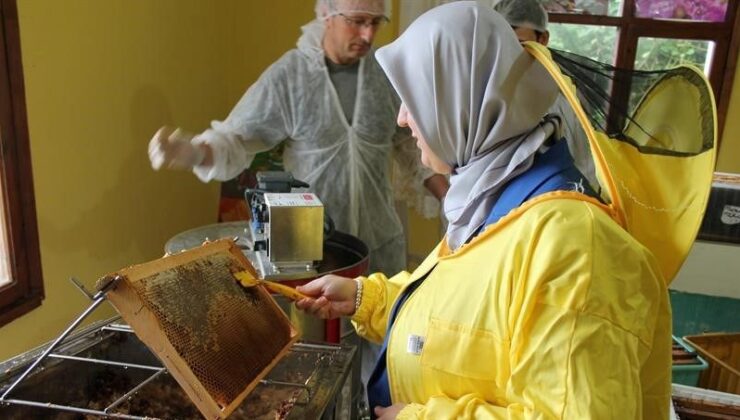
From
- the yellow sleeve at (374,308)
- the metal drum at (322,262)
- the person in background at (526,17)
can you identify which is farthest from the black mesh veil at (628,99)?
the person in background at (526,17)

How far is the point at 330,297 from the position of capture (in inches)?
43.9

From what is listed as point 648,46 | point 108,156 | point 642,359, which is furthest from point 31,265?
Result: point 648,46

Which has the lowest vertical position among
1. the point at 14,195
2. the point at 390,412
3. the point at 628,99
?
the point at 390,412

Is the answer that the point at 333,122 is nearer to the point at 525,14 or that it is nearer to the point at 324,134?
the point at 324,134

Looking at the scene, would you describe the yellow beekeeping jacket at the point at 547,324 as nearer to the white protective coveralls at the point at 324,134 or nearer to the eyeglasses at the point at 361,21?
the white protective coveralls at the point at 324,134

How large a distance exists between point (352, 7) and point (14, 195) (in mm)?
1157

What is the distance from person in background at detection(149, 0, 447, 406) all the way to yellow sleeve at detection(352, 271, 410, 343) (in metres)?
0.72

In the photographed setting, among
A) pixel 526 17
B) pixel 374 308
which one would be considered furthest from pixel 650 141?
pixel 526 17

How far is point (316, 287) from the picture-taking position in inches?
44.7

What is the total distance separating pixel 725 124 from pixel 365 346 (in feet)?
6.66

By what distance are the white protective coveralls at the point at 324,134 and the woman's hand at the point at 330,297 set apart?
0.80 m

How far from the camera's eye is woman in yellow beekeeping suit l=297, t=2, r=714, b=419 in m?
0.67

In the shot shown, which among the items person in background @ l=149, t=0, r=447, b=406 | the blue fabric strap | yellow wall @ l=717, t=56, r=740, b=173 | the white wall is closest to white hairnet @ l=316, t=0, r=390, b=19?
person in background @ l=149, t=0, r=447, b=406

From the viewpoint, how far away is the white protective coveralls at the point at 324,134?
1.88 m
